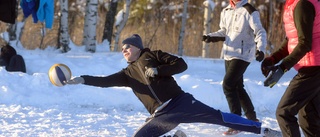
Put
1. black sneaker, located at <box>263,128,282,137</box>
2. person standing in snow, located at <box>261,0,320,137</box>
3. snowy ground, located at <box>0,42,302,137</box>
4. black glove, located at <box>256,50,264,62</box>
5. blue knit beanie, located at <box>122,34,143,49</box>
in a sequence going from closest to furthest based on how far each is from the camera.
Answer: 1. person standing in snow, located at <box>261,0,320,137</box>
2. blue knit beanie, located at <box>122,34,143,49</box>
3. black sneaker, located at <box>263,128,282,137</box>
4. black glove, located at <box>256,50,264,62</box>
5. snowy ground, located at <box>0,42,302,137</box>

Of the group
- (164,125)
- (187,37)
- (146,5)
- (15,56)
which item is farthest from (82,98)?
(146,5)

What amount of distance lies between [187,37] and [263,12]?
15.4 ft

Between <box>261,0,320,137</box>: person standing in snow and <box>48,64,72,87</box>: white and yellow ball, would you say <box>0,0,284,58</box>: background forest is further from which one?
<box>261,0,320,137</box>: person standing in snow

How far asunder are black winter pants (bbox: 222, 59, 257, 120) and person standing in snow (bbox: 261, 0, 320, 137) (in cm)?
113

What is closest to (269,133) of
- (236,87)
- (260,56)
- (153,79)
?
(260,56)

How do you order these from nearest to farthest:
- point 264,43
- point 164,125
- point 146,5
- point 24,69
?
1. point 164,125
2. point 264,43
3. point 24,69
4. point 146,5

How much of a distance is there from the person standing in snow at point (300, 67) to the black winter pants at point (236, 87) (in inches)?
44.7

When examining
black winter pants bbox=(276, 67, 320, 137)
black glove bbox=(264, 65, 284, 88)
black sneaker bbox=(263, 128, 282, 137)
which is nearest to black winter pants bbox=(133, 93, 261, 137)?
black sneaker bbox=(263, 128, 282, 137)

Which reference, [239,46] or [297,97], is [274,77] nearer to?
[297,97]

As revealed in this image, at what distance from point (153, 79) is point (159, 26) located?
14.2 m

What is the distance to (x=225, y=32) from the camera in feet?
19.1

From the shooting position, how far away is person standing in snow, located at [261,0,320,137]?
3.87 m

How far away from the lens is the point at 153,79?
446 cm

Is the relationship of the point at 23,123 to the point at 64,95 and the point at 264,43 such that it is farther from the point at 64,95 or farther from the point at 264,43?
the point at 264,43
